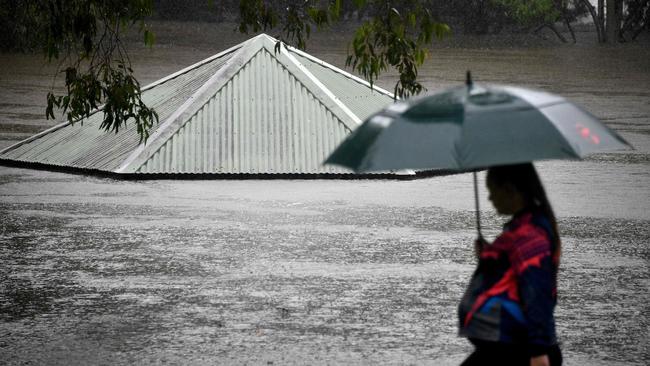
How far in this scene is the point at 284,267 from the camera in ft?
28.7

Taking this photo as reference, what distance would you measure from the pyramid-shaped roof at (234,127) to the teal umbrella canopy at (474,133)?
9059 mm

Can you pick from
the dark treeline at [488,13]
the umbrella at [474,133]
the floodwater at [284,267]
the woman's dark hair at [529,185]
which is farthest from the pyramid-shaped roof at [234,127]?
the dark treeline at [488,13]

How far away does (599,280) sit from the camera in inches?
329

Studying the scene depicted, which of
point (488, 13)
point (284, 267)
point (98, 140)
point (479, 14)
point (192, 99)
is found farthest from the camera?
point (488, 13)

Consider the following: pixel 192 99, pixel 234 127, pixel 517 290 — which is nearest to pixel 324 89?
pixel 234 127

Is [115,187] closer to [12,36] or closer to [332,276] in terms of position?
[332,276]

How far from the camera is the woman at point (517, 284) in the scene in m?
3.76

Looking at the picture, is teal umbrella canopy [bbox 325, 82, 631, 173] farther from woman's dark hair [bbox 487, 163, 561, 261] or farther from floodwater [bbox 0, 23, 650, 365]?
floodwater [bbox 0, 23, 650, 365]

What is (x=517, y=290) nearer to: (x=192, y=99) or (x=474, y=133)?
(x=474, y=133)

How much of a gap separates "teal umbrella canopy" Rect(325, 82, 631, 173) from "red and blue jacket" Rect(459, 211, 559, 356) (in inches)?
9.0

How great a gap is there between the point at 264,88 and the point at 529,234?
1084 centimetres

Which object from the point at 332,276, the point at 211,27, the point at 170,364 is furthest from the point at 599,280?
the point at 211,27

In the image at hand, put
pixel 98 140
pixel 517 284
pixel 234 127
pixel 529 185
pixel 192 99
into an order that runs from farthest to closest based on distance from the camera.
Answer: pixel 98 140 → pixel 192 99 → pixel 234 127 → pixel 529 185 → pixel 517 284

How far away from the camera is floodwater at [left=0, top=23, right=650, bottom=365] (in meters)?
6.66
